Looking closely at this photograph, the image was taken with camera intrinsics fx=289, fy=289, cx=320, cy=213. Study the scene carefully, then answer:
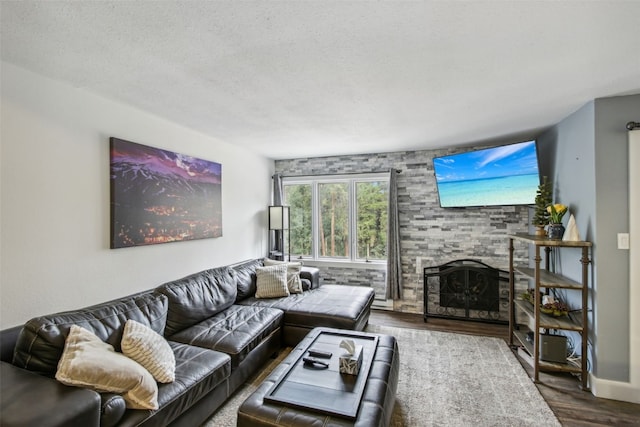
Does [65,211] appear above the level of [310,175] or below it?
below

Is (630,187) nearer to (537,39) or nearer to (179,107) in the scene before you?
(537,39)

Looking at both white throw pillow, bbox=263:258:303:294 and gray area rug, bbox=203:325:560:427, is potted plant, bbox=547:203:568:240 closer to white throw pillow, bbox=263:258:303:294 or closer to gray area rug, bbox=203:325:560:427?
gray area rug, bbox=203:325:560:427

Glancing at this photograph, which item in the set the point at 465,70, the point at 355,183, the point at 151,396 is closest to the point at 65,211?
the point at 151,396

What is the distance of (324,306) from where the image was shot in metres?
3.16

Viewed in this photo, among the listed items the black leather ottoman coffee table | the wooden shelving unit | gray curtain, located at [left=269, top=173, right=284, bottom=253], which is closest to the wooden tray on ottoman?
the black leather ottoman coffee table

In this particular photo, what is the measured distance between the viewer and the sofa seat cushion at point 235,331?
2.30 m

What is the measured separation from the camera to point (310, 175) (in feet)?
15.8

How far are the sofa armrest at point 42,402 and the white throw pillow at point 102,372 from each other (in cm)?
7

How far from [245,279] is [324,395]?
212 cm

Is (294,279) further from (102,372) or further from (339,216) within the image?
(102,372)

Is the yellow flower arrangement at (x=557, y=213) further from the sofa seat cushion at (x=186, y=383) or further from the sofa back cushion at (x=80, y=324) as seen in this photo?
the sofa back cushion at (x=80, y=324)

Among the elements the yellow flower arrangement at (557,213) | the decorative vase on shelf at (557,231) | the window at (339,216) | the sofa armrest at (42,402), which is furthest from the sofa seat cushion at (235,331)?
the yellow flower arrangement at (557,213)

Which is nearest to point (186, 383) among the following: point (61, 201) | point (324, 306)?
point (61, 201)

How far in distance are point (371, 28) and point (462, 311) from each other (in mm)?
3851
